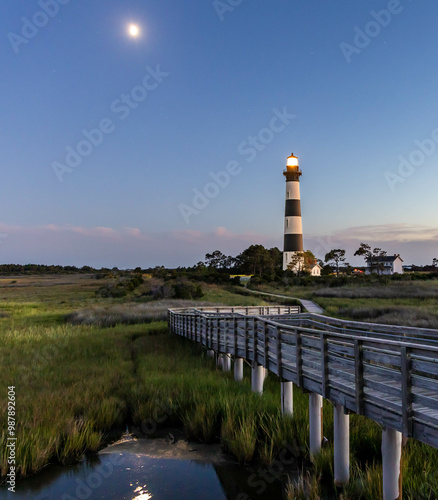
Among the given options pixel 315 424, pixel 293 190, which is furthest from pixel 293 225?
pixel 315 424

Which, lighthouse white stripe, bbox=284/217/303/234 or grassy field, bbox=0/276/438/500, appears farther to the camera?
lighthouse white stripe, bbox=284/217/303/234

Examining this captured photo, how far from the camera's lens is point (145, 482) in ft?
23.9

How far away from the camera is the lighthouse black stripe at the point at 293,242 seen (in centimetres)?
6053

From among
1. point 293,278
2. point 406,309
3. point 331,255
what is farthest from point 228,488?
point 331,255

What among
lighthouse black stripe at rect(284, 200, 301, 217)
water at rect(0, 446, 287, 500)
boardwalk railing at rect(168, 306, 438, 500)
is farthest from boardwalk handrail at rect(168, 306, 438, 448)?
lighthouse black stripe at rect(284, 200, 301, 217)

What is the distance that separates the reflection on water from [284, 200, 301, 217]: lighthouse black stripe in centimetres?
5323

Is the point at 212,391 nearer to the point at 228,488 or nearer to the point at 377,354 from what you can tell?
the point at 228,488

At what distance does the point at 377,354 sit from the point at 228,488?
353 centimetres

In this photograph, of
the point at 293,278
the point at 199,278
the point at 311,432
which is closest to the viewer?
the point at 311,432

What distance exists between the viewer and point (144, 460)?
8117mm

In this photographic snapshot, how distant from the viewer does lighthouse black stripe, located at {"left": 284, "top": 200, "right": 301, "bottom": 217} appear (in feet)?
194

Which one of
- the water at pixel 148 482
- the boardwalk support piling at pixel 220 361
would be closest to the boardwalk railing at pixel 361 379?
the water at pixel 148 482

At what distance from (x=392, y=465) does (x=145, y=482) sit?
4132 millimetres

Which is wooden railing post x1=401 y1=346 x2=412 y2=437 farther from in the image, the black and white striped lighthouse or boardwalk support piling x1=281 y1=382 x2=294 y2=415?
the black and white striped lighthouse
